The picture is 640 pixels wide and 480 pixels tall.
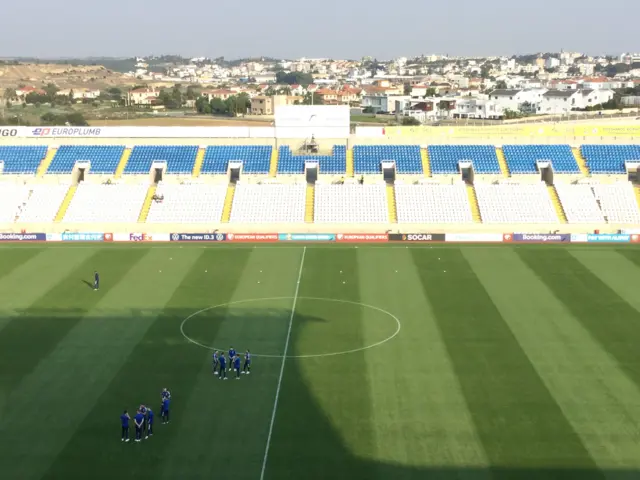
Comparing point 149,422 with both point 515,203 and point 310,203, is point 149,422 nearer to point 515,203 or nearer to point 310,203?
point 310,203

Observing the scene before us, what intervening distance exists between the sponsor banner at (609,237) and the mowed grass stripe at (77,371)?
27.6 m

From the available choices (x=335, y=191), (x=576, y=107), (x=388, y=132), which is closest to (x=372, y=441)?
(x=335, y=191)

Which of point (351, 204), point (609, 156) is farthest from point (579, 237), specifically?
point (351, 204)

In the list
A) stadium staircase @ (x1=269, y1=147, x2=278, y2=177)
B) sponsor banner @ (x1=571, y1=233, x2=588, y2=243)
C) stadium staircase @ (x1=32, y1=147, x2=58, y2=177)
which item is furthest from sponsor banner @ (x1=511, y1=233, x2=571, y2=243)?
stadium staircase @ (x1=32, y1=147, x2=58, y2=177)

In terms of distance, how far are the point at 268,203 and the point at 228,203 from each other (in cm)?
301

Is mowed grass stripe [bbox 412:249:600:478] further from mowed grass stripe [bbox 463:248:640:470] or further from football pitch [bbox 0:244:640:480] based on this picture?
mowed grass stripe [bbox 463:248:640:470]

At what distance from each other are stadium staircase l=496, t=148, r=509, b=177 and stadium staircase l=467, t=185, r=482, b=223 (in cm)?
325

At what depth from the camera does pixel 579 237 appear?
158 feet

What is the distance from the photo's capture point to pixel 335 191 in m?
55.1

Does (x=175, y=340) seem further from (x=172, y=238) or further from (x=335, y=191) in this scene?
(x=335, y=191)

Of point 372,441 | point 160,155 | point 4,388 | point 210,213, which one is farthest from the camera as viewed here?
point 160,155

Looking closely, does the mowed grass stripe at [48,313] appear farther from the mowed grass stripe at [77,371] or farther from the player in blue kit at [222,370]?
the player in blue kit at [222,370]

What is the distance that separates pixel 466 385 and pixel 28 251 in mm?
32075

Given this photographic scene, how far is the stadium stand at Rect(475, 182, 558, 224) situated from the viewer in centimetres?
5134
